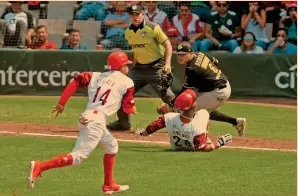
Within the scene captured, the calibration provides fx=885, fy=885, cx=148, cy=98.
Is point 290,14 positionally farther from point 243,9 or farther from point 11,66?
point 11,66

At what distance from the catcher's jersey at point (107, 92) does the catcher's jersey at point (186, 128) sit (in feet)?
8.34

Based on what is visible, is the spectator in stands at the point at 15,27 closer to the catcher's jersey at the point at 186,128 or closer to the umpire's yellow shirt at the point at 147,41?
the umpire's yellow shirt at the point at 147,41

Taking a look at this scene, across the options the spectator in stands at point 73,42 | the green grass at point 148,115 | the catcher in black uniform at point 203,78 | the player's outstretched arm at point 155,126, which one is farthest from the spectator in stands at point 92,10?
the player's outstretched arm at point 155,126

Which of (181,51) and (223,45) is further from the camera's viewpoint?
(223,45)

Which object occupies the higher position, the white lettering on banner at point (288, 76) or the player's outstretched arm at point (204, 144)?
the player's outstretched arm at point (204, 144)

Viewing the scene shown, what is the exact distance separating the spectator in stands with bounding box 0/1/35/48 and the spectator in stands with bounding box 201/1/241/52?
4.29 meters

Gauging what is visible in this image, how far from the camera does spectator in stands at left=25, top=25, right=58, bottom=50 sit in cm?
2075

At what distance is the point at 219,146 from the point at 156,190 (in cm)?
308

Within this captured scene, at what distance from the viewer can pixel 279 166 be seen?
467 inches

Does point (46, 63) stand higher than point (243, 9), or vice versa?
point (243, 9)

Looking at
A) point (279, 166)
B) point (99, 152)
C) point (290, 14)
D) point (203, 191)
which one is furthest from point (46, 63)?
point (203, 191)

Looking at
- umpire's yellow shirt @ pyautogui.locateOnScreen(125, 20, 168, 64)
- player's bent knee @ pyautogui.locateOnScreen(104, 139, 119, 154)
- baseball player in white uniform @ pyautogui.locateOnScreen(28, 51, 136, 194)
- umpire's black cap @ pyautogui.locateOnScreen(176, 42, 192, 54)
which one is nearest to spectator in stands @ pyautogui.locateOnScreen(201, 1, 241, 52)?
umpire's yellow shirt @ pyautogui.locateOnScreen(125, 20, 168, 64)

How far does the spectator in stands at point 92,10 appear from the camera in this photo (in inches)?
870

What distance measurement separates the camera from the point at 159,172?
11273 millimetres
